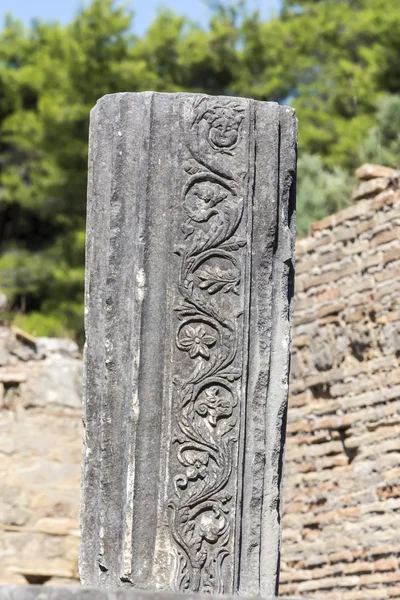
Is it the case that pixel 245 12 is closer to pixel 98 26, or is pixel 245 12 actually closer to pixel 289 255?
pixel 98 26

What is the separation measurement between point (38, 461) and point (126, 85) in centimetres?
905

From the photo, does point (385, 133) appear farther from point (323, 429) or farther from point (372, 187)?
point (323, 429)

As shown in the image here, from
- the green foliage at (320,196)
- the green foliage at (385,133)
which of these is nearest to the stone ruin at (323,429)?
the green foliage at (320,196)

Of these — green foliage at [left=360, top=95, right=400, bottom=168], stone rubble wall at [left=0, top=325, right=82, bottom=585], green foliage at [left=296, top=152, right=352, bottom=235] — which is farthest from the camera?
green foliage at [left=360, top=95, right=400, bottom=168]

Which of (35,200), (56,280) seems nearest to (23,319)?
(56,280)

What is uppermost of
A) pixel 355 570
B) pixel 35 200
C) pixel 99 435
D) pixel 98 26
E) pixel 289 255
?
pixel 98 26

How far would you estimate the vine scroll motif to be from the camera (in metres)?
4.05

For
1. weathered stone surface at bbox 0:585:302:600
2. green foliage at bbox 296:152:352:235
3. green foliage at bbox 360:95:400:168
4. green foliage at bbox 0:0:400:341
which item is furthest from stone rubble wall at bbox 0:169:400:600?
green foliage at bbox 0:0:400:341

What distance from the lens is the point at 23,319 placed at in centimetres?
1535

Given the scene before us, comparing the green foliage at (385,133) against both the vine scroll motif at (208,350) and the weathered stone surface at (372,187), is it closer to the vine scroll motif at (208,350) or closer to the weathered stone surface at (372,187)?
the weathered stone surface at (372,187)

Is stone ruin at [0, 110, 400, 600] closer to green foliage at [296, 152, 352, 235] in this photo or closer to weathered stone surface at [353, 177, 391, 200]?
weathered stone surface at [353, 177, 391, 200]

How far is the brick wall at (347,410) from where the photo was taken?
24.9 feet

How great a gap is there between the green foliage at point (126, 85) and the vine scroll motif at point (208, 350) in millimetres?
10781

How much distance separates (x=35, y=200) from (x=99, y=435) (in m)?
14.3
